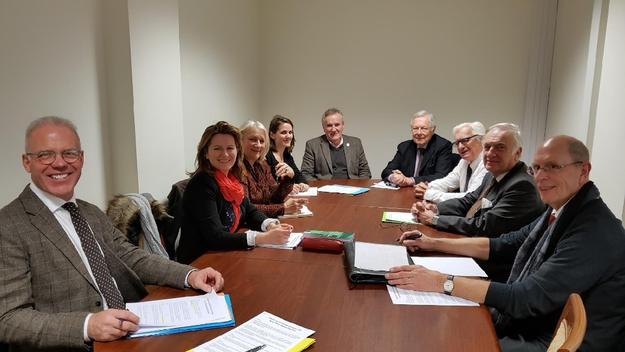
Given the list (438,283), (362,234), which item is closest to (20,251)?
(438,283)

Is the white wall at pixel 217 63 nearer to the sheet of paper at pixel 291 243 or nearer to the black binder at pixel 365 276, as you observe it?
the sheet of paper at pixel 291 243

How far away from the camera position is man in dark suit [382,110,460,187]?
4027mm

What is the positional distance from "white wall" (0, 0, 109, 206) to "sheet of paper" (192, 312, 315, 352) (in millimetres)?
1652

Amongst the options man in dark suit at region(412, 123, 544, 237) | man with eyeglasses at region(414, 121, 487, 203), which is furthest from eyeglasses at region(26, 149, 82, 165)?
man with eyeglasses at region(414, 121, 487, 203)

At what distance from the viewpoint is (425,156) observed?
13.5ft

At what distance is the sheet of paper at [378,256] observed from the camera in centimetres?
168

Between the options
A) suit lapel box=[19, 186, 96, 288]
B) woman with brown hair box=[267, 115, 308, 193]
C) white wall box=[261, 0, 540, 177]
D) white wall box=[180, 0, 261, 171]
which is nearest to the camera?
suit lapel box=[19, 186, 96, 288]

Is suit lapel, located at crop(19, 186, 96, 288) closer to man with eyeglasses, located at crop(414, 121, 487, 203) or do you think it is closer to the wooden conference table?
the wooden conference table

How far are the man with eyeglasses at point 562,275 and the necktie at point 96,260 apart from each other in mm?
→ 955

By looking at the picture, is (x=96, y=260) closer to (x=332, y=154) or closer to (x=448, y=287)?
(x=448, y=287)

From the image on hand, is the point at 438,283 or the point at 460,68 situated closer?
the point at 438,283

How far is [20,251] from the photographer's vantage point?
1.28 metres

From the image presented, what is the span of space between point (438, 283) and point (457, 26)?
431 centimetres

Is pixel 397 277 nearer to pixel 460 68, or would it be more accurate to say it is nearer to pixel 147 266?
pixel 147 266
